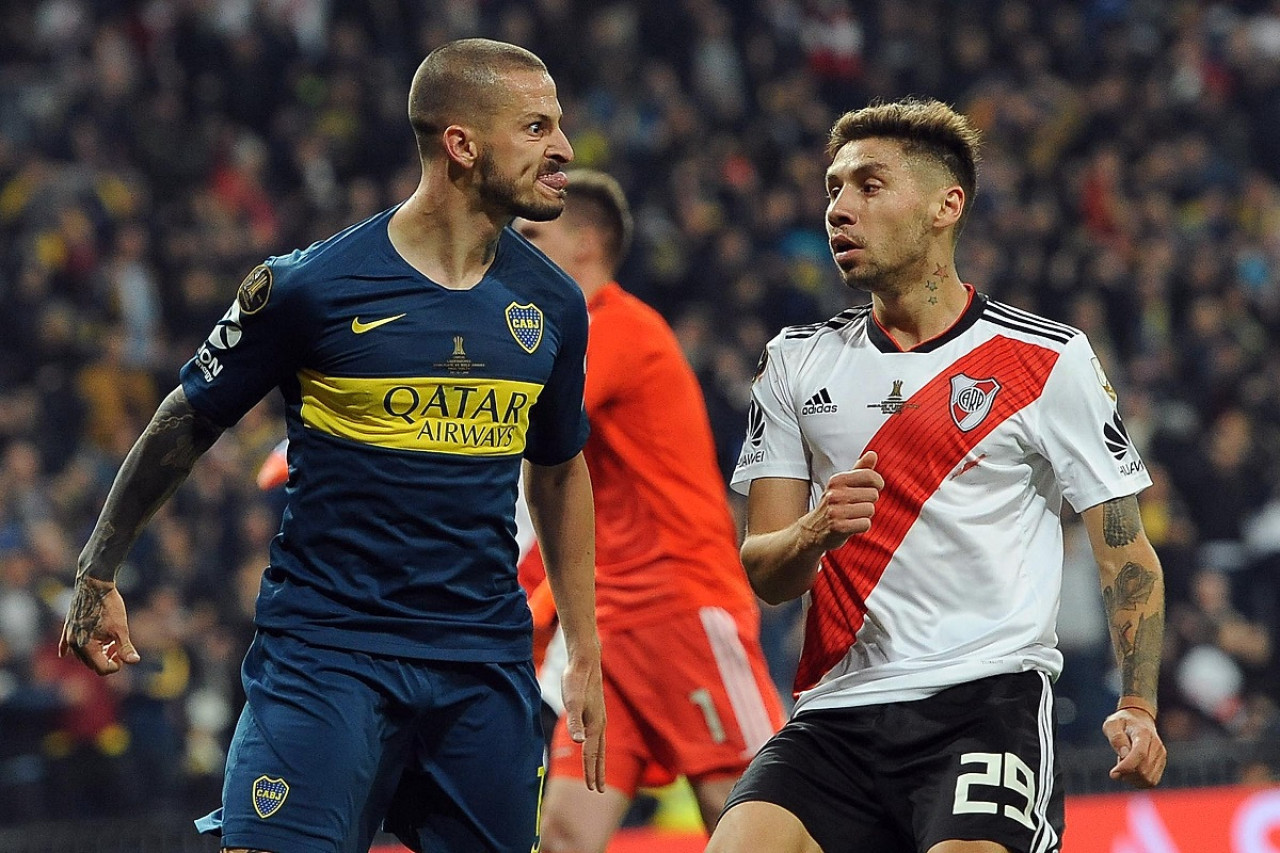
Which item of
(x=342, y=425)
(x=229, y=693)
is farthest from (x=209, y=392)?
(x=229, y=693)

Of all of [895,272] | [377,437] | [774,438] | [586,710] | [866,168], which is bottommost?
[586,710]

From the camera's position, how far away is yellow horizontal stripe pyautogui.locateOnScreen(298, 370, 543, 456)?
14.0 ft

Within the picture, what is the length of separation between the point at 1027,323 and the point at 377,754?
1.82 meters

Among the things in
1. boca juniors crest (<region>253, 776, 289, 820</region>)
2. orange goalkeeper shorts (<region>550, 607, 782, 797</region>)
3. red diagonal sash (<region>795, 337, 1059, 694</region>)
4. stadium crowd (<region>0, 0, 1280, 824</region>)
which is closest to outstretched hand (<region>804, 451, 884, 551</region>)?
red diagonal sash (<region>795, 337, 1059, 694</region>)

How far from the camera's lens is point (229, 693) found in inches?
424

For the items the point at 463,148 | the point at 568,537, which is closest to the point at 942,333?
the point at 568,537

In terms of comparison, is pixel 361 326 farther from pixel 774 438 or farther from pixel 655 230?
pixel 655 230

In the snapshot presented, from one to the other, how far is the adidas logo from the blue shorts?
916 mm

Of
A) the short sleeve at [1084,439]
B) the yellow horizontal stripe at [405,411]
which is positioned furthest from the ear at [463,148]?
the short sleeve at [1084,439]

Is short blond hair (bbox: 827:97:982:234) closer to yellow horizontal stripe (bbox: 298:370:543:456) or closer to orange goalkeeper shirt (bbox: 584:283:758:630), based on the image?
yellow horizontal stripe (bbox: 298:370:543:456)

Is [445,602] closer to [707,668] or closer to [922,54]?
[707,668]

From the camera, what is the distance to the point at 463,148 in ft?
14.6

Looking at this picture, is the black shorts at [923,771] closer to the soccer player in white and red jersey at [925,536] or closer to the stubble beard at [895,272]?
the soccer player in white and red jersey at [925,536]

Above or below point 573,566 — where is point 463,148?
above
